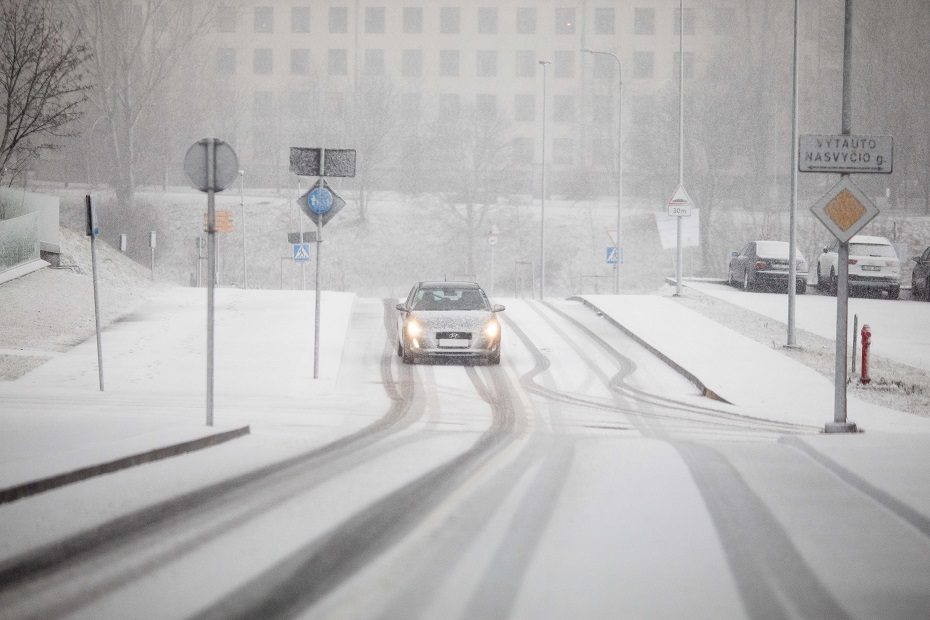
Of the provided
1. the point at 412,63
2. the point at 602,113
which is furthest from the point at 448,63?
the point at 602,113

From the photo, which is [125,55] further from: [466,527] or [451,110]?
[466,527]

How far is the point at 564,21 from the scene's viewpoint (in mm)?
91250

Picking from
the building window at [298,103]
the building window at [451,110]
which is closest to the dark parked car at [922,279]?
the building window at [451,110]

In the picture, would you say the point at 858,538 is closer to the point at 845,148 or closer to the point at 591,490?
the point at 591,490

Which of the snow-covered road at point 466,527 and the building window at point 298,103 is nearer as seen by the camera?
the snow-covered road at point 466,527

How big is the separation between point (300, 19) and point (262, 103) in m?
7.76

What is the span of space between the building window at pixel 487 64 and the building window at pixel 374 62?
7.86 meters

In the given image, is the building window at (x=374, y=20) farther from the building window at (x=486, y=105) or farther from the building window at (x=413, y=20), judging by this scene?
the building window at (x=486, y=105)

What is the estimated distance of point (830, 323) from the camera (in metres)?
29.0

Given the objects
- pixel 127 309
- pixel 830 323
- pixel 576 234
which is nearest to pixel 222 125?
pixel 576 234

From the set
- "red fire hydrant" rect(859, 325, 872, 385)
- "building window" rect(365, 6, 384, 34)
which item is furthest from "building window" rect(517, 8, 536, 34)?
"red fire hydrant" rect(859, 325, 872, 385)

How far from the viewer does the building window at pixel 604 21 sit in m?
91.8

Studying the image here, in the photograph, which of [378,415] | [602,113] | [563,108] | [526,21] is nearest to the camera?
[378,415]

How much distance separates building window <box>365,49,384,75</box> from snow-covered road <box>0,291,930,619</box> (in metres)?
70.4
